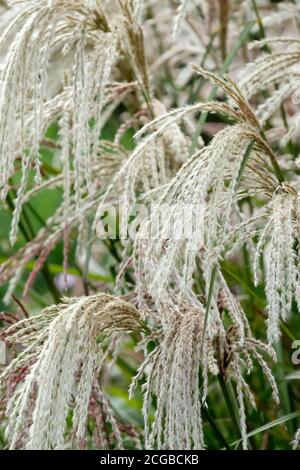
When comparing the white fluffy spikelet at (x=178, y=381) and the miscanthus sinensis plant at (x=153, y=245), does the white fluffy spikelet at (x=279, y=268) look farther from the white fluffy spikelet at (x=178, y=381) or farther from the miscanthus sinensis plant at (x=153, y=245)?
the white fluffy spikelet at (x=178, y=381)

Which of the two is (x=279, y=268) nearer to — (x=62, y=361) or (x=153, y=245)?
(x=153, y=245)

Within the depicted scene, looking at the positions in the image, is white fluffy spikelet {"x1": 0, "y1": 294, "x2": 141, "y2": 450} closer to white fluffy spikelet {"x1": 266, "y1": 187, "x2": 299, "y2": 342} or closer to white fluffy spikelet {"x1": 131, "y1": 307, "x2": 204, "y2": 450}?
white fluffy spikelet {"x1": 131, "y1": 307, "x2": 204, "y2": 450}

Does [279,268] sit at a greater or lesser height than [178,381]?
greater

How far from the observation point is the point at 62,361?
1159 millimetres

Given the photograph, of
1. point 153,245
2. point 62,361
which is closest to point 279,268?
point 153,245

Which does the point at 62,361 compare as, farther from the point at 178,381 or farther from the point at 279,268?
the point at 279,268

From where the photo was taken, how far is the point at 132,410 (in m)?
2.39

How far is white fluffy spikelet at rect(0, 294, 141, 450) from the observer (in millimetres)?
1133

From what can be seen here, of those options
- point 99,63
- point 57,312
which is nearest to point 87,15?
point 99,63

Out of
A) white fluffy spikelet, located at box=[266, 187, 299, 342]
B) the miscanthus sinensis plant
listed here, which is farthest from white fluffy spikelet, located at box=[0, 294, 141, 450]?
white fluffy spikelet, located at box=[266, 187, 299, 342]

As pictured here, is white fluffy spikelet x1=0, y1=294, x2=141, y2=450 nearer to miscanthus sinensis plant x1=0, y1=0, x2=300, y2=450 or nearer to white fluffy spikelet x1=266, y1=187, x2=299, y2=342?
miscanthus sinensis plant x1=0, y1=0, x2=300, y2=450

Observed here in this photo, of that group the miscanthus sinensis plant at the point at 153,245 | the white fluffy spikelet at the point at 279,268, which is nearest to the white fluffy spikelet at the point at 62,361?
the miscanthus sinensis plant at the point at 153,245

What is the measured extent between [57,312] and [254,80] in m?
0.56

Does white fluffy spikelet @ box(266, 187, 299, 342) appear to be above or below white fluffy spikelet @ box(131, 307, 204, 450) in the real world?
above
